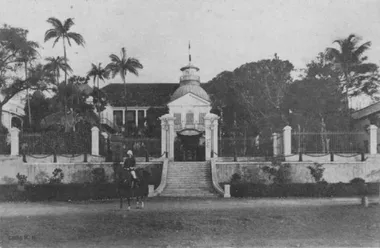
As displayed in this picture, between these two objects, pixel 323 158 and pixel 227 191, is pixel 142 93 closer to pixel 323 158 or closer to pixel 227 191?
pixel 323 158

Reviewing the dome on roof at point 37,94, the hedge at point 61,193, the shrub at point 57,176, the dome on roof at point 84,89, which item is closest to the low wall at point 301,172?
the hedge at point 61,193

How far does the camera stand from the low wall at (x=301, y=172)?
25.9 metres

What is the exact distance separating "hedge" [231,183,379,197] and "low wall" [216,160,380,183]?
3397 millimetres

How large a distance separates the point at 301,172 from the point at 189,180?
21.2ft

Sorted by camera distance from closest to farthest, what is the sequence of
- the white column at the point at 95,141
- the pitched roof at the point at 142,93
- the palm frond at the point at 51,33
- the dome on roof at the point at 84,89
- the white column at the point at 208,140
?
the white column at the point at 95,141 → the white column at the point at 208,140 → the palm frond at the point at 51,33 → the dome on roof at the point at 84,89 → the pitched roof at the point at 142,93

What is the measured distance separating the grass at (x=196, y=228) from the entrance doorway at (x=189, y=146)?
18955 mm

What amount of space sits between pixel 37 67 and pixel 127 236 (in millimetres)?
31521

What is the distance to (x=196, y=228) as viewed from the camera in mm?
10695

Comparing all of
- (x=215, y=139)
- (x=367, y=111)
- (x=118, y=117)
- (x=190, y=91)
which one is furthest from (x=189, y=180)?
(x=118, y=117)

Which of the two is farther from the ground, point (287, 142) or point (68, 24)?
point (68, 24)

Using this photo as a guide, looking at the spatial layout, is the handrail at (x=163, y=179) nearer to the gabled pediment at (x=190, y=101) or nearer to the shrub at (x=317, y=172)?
the shrub at (x=317, y=172)

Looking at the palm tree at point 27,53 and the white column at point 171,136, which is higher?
the palm tree at point 27,53

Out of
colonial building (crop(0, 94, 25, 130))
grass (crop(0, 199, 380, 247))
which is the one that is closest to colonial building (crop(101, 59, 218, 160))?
colonial building (crop(0, 94, 25, 130))

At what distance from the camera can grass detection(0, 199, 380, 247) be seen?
9.09 meters
